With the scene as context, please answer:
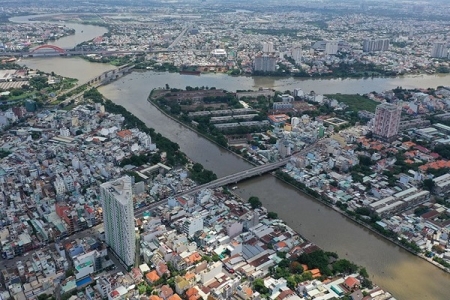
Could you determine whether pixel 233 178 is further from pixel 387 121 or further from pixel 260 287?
pixel 387 121

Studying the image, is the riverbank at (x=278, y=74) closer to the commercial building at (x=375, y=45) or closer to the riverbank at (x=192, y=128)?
the commercial building at (x=375, y=45)

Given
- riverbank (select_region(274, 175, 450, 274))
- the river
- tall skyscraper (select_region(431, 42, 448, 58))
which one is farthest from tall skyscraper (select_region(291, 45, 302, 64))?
riverbank (select_region(274, 175, 450, 274))

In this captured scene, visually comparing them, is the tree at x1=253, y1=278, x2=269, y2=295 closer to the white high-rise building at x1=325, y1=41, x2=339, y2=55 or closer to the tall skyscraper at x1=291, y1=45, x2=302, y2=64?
the tall skyscraper at x1=291, y1=45, x2=302, y2=64

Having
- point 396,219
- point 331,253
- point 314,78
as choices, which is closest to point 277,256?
point 331,253

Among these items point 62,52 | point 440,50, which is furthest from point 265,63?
point 62,52

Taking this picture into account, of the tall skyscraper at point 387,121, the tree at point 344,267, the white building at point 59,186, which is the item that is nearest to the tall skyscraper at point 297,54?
the tall skyscraper at point 387,121
